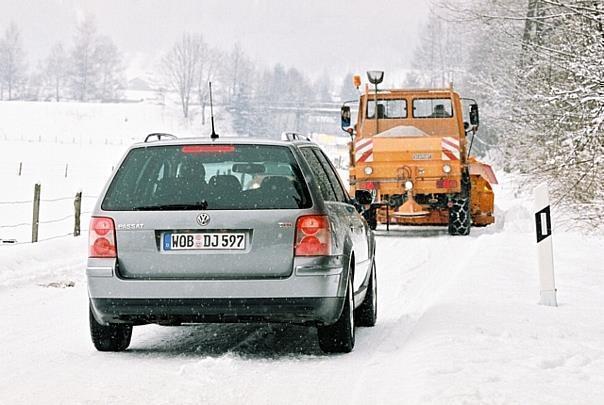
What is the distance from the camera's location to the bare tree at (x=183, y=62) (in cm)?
15888

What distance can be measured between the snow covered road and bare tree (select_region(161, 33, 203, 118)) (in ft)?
486

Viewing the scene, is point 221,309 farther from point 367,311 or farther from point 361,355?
point 367,311

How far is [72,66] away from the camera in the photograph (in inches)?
6919

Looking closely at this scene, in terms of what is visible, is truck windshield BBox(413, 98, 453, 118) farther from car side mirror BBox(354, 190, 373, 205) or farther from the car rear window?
the car rear window

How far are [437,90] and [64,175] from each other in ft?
130

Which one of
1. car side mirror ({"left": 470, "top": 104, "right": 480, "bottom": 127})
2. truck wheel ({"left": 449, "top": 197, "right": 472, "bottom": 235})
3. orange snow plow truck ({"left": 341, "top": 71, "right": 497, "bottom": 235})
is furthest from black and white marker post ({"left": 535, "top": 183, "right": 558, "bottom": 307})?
car side mirror ({"left": 470, "top": 104, "right": 480, "bottom": 127})

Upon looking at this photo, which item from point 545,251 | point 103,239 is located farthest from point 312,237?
point 545,251

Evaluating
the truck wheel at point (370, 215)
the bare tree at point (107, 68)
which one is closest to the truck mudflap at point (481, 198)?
the truck wheel at point (370, 215)

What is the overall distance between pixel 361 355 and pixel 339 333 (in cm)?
22

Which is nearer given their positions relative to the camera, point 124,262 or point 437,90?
point 124,262

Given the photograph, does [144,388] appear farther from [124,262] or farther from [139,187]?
[139,187]

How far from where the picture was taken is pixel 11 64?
594 feet

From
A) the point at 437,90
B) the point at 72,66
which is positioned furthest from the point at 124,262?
the point at 72,66

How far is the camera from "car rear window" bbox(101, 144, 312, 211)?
6867 millimetres
